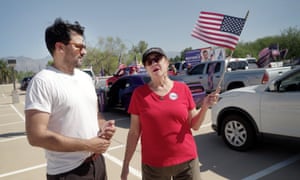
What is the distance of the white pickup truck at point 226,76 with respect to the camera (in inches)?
300

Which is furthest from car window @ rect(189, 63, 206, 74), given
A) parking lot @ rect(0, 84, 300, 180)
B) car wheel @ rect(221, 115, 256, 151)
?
car wheel @ rect(221, 115, 256, 151)

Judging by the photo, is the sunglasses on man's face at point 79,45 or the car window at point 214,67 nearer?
the sunglasses on man's face at point 79,45

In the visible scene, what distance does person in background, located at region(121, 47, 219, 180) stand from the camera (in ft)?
6.43

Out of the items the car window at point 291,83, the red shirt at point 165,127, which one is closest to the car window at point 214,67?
the car window at point 291,83

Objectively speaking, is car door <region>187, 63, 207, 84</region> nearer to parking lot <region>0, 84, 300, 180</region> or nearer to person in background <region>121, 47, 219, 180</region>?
parking lot <region>0, 84, 300, 180</region>

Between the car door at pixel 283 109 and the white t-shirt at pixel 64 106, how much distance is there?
3.09 metres

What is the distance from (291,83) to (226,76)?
5888 mm

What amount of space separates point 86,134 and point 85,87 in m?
0.37

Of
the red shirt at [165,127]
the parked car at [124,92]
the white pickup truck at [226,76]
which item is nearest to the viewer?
the red shirt at [165,127]

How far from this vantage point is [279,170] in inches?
142

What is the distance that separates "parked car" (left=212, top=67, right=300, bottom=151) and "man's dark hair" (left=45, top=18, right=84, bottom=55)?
3.34 meters

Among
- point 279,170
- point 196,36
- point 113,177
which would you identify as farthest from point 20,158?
point 279,170

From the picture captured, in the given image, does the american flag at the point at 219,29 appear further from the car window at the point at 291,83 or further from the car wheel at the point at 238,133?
the car wheel at the point at 238,133

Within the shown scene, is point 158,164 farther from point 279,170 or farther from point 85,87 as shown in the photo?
point 279,170
